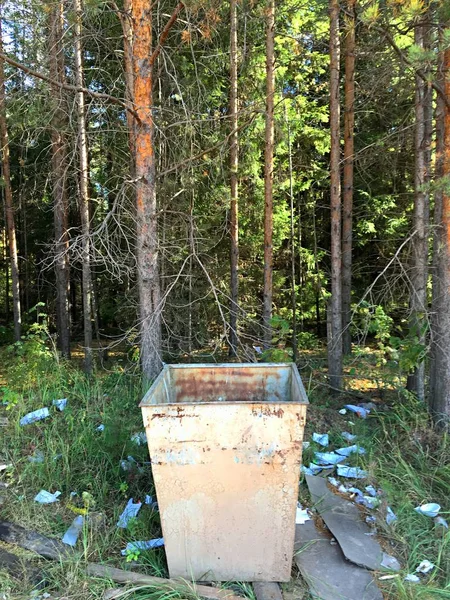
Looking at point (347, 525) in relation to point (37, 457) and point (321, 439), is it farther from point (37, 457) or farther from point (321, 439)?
point (37, 457)

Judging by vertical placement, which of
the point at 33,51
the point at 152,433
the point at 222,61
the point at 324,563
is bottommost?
the point at 324,563

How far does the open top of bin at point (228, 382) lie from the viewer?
3.56 metres

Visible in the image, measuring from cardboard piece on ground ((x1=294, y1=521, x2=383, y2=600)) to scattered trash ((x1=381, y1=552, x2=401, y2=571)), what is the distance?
0.17m

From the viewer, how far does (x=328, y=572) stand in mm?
2779

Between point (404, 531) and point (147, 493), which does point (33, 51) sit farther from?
point (404, 531)

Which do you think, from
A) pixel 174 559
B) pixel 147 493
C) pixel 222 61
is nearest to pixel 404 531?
pixel 174 559

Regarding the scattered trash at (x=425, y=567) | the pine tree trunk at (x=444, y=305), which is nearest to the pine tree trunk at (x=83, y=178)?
the pine tree trunk at (x=444, y=305)

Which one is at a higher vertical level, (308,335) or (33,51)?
(33,51)

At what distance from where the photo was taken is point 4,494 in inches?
140

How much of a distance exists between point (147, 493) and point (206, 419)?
1.39 meters

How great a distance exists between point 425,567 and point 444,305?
7.93 feet

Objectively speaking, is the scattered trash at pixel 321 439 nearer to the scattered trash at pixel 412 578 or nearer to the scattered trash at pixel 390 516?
the scattered trash at pixel 390 516

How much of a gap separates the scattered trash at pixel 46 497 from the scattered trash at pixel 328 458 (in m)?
2.33

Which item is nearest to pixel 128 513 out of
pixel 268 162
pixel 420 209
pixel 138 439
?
pixel 138 439
